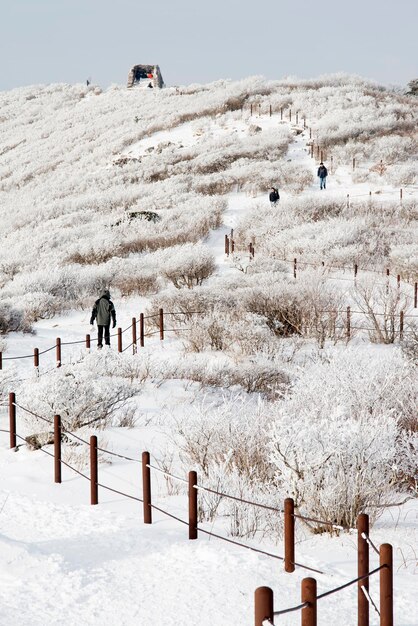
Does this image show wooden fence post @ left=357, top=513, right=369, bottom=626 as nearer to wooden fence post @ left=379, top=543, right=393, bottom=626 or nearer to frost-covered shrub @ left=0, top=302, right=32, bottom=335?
wooden fence post @ left=379, top=543, right=393, bottom=626

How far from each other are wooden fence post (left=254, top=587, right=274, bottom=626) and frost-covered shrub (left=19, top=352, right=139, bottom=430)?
22.3 ft

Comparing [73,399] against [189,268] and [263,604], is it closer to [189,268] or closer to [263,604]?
[263,604]

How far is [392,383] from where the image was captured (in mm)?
9016

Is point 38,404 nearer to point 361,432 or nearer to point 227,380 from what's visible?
point 227,380

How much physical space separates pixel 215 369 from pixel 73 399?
369cm

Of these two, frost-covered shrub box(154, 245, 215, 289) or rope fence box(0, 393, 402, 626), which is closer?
rope fence box(0, 393, 402, 626)

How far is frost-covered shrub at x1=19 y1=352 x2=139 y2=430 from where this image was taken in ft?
32.9

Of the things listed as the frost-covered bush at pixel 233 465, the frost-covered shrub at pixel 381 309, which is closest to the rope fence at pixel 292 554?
the frost-covered bush at pixel 233 465

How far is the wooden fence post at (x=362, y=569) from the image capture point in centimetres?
458

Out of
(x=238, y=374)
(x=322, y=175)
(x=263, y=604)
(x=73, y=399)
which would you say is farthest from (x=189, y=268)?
(x=263, y=604)

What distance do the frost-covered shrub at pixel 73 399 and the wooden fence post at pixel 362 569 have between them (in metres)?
5.87

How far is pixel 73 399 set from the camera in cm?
1012

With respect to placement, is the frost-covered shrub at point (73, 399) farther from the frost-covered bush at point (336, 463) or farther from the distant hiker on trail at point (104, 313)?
the distant hiker on trail at point (104, 313)

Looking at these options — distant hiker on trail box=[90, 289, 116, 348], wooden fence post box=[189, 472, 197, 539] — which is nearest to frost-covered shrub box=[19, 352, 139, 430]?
wooden fence post box=[189, 472, 197, 539]
